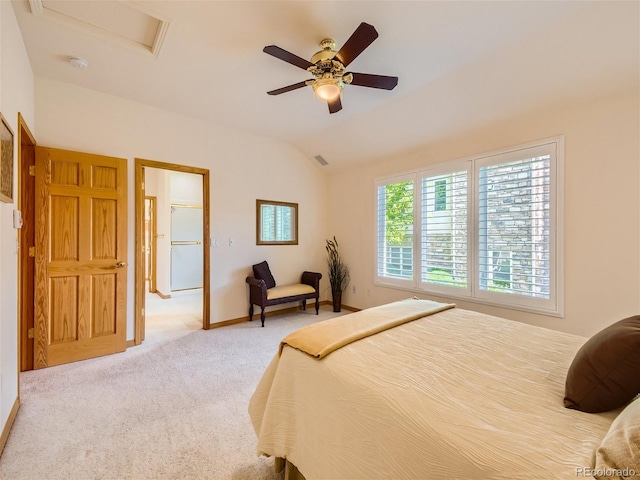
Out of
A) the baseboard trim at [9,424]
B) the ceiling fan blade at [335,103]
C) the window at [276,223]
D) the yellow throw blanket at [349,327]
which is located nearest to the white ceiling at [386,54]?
the ceiling fan blade at [335,103]

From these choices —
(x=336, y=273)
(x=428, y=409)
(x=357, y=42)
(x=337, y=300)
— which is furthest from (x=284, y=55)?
(x=337, y=300)

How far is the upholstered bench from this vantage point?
4.11 metres

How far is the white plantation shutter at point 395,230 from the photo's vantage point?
4133mm

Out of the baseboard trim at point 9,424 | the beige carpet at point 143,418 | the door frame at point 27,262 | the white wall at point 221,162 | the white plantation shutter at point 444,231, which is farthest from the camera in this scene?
the white plantation shutter at point 444,231

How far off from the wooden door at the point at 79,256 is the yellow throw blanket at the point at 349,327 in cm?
259

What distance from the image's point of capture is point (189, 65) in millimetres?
2695

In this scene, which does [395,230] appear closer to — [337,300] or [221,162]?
[337,300]

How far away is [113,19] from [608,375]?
11.8ft

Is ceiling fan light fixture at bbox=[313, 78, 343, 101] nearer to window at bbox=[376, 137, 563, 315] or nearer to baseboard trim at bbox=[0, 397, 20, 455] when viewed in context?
window at bbox=[376, 137, 563, 315]

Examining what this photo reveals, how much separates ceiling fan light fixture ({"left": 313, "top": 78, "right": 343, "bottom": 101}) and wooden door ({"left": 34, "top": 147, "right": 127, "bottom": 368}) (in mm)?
2408

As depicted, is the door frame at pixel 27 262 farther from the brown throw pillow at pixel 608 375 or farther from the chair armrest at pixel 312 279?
the brown throw pillow at pixel 608 375

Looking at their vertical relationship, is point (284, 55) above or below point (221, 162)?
above

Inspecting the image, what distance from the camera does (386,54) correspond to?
8.21 feet

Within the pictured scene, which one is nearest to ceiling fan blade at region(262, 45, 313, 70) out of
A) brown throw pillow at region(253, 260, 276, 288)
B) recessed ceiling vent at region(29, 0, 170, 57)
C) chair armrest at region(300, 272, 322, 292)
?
recessed ceiling vent at region(29, 0, 170, 57)
